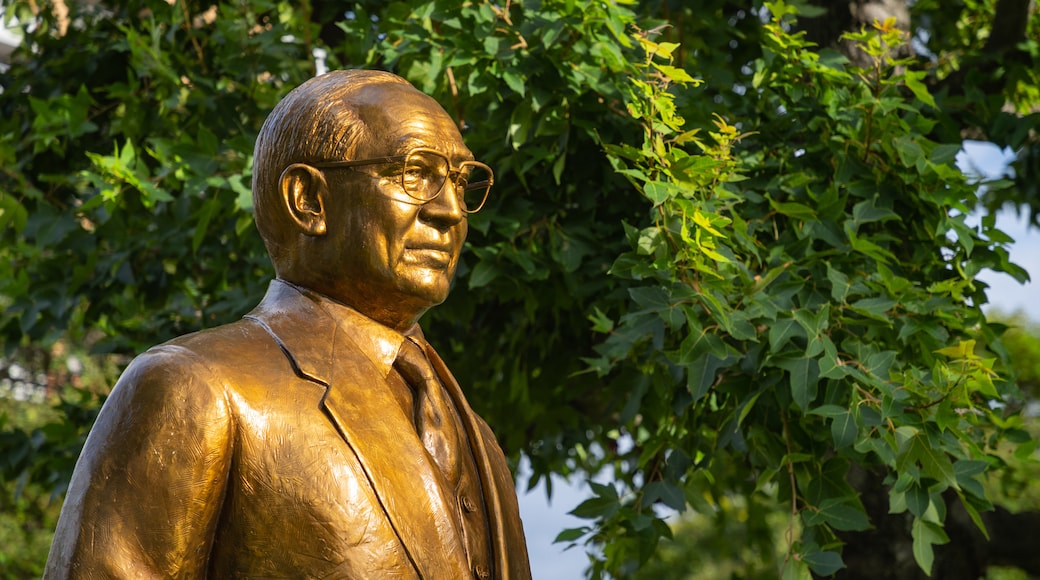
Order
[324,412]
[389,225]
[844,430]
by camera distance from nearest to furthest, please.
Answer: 1. [324,412]
2. [389,225]
3. [844,430]

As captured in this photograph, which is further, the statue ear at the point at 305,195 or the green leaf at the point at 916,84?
the green leaf at the point at 916,84

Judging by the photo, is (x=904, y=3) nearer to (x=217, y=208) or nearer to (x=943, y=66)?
(x=943, y=66)

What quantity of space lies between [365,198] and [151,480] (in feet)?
2.15

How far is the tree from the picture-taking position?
4.22m

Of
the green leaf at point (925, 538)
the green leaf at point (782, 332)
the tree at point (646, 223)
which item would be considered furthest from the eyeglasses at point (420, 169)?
the green leaf at point (925, 538)

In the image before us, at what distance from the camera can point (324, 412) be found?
2.48m

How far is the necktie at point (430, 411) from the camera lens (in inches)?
105

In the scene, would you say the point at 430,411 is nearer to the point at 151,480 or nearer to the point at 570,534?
the point at 151,480

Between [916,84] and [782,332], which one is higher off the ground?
[916,84]

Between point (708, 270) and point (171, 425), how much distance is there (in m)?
2.12

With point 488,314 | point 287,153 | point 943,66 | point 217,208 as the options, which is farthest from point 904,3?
point 287,153

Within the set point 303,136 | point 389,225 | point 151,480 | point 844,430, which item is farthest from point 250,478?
point 844,430

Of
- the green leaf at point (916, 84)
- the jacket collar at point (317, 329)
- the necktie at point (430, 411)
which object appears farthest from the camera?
the green leaf at point (916, 84)

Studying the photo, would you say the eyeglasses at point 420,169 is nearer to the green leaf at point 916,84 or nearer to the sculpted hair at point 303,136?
the sculpted hair at point 303,136
